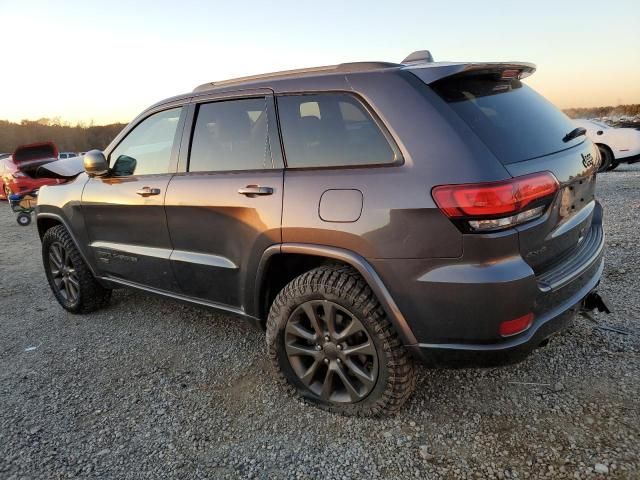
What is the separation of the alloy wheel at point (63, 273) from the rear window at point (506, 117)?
355 cm

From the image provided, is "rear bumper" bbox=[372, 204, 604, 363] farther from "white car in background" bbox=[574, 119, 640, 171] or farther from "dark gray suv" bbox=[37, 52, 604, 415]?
"white car in background" bbox=[574, 119, 640, 171]

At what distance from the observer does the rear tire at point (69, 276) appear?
4070 millimetres

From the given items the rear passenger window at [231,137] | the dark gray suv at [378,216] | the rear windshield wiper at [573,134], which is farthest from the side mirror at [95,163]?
the rear windshield wiper at [573,134]

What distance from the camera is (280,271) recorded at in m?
2.71

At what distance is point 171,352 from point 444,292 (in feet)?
7.34

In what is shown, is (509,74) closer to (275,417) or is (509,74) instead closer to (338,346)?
(338,346)

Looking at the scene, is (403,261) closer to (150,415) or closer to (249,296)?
(249,296)

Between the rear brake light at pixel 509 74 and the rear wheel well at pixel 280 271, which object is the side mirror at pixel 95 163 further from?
the rear brake light at pixel 509 74

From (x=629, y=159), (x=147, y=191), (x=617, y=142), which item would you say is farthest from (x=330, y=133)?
(x=629, y=159)

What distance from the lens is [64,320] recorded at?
13.7ft

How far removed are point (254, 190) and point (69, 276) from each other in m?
2.61

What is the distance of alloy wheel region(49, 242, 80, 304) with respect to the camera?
164 inches

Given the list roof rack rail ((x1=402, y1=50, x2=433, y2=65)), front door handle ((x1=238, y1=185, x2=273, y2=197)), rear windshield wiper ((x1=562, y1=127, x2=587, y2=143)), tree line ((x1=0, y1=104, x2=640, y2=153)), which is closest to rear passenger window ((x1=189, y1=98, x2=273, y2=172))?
front door handle ((x1=238, y1=185, x2=273, y2=197))

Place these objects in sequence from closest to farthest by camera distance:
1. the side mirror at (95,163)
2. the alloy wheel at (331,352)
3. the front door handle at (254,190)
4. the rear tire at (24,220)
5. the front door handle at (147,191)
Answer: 1. the alloy wheel at (331,352)
2. the front door handle at (254,190)
3. the front door handle at (147,191)
4. the side mirror at (95,163)
5. the rear tire at (24,220)
